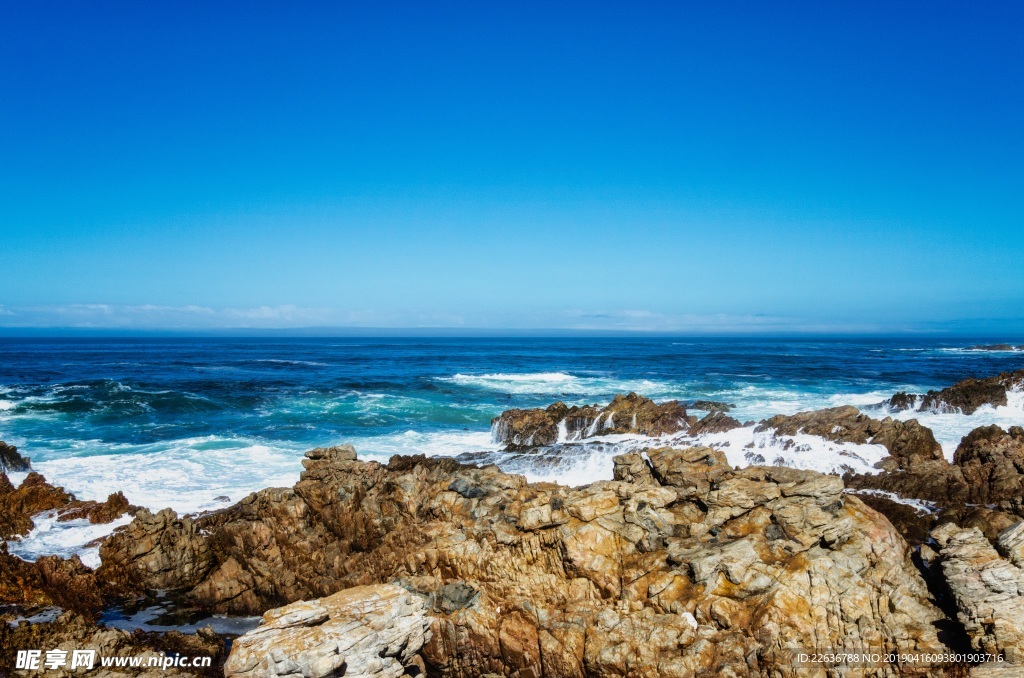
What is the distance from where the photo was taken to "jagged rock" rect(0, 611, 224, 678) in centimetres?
868

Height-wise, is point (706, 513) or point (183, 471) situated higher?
point (706, 513)

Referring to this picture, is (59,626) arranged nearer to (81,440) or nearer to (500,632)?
(500,632)

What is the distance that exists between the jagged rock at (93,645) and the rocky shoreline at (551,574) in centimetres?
5

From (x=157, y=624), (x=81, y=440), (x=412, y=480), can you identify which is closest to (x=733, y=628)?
(x=412, y=480)

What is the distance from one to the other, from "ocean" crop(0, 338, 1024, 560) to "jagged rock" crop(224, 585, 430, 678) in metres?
9.46

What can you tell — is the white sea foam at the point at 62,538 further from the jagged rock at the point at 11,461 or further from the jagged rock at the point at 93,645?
the jagged rock at the point at 11,461

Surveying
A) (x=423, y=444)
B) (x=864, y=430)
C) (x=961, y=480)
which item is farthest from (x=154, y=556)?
(x=864, y=430)

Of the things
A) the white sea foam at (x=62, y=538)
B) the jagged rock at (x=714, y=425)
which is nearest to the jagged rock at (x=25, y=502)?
the white sea foam at (x=62, y=538)

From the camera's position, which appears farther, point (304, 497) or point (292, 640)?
point (304, 497)

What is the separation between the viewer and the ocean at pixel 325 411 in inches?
834

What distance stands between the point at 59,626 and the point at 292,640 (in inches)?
180

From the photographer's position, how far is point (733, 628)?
9.36 metres

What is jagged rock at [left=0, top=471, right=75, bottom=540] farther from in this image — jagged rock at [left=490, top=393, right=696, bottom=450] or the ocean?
jagged rock at [left=490, top=393, right=696, bottom=450]

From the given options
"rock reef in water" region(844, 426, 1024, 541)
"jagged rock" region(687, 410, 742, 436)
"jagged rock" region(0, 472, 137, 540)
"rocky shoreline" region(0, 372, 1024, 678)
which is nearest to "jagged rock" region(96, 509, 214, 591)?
"rocky shoreline" region(0, 372, 1024, 678)
